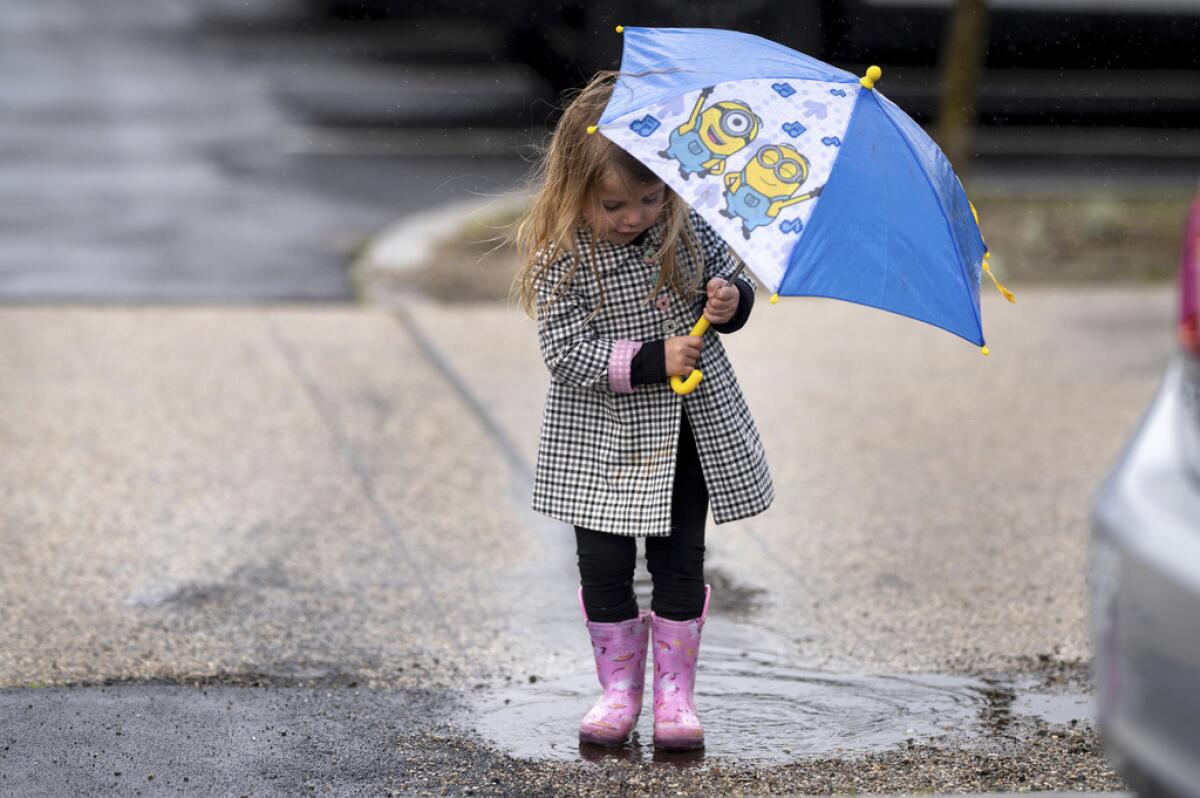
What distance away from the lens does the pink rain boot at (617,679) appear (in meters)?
3.37

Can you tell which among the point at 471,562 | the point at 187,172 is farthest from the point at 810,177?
the point at 187,172

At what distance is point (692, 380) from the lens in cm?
321

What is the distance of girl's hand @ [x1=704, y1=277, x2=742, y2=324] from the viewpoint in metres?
3.19

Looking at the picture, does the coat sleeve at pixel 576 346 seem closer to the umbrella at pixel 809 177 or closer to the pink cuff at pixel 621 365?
the pink cuff at pixel 621 365

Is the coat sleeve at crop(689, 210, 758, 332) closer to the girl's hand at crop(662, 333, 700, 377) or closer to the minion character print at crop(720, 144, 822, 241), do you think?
the girl's hand at crop(662, 333, 700, 377)

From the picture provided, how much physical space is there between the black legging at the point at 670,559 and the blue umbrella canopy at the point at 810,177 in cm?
57

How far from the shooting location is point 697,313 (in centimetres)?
337

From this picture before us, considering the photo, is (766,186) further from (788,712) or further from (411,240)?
(411,240)

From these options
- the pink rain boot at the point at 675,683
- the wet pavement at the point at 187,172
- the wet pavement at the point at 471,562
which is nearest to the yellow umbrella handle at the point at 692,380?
the pink rain boot at the point at 675,683

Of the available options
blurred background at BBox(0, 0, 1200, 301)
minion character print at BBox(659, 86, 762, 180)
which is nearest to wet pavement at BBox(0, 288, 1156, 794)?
minion character print at BBox(659, 86, 762, 180)

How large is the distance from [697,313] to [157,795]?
4.55 ft

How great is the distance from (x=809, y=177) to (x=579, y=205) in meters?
0.47

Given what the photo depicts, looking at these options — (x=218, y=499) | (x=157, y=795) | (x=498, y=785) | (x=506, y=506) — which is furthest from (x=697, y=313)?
(x=218, y=499)

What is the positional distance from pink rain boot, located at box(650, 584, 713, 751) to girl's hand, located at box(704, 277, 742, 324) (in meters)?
0.64
